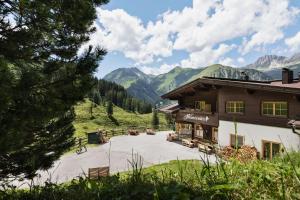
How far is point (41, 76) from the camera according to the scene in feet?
17.4

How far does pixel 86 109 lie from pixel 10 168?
106 meters

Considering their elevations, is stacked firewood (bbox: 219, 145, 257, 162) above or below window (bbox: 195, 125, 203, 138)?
above

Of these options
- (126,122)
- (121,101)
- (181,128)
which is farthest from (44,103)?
(121,101)

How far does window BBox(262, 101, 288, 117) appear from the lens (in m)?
21.6

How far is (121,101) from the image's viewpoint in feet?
487

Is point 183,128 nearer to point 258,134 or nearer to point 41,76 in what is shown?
point 258,134

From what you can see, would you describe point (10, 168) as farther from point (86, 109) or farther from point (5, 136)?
point (86, 109)

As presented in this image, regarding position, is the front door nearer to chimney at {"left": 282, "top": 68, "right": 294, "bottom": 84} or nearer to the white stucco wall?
the white stucco wall

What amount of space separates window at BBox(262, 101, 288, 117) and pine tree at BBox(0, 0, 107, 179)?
17.3 metres

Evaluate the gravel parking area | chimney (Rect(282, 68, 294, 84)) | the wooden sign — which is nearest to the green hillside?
the gravel parking area

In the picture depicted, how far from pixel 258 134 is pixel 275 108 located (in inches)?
101

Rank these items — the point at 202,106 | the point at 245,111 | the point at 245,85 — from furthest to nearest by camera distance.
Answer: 1. the point at 202,106
2. the point at 245,111
3. the point at 245,85

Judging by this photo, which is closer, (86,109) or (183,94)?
(183,94)

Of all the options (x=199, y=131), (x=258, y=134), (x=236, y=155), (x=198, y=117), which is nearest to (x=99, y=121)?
(x=199, y=131)
